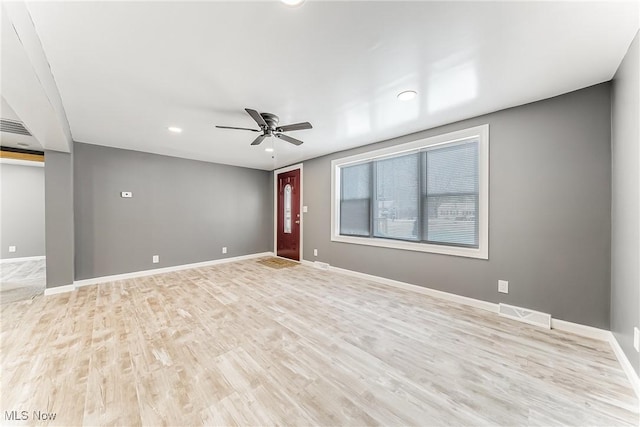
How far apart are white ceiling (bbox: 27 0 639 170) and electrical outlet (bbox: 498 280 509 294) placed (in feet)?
6.59

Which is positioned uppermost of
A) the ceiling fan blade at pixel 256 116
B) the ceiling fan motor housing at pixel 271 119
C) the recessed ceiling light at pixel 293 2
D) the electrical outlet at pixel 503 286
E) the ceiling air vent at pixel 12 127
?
the recessed ceiling light at pixel 293 2

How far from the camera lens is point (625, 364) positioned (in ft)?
5.70

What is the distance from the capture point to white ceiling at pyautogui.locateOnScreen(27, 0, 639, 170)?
4.57 ft

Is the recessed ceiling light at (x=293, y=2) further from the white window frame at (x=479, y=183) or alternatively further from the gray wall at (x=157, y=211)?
the gray wall at (x=157, y=211)

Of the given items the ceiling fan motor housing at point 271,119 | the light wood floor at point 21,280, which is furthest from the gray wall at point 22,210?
the ceiling fan motor housing at point 271,119

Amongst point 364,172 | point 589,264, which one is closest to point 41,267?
point 364,172

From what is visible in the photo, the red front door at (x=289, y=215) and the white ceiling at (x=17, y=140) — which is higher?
the white ceiling at (x=17, y=140)

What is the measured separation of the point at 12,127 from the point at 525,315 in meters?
6.85

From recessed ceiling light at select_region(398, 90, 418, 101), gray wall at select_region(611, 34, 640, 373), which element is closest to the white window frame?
gray wall at select_region(611, 34, 640, 373)

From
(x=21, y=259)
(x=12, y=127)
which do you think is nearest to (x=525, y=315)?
(x=12, y=127)

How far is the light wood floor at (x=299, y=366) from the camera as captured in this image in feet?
4.53

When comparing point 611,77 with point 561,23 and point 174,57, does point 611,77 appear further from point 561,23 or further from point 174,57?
point 174,57

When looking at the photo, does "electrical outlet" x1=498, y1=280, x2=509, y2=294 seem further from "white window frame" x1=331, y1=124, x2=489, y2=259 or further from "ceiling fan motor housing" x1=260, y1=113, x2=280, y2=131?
"ceiling fan motor housing" x1=260, y1=113, x2=280, y2=131

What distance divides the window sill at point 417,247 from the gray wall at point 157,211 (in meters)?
2.64
